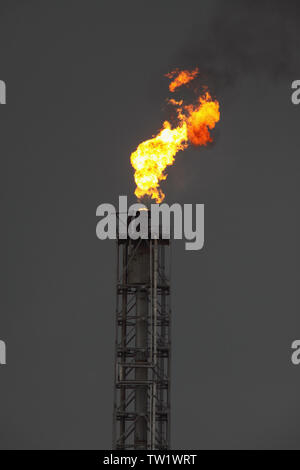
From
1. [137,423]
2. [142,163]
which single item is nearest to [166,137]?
[142,163]

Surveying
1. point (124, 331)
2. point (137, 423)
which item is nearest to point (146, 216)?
point (124, 331)

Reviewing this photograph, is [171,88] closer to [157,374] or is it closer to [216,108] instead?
[216,108]
